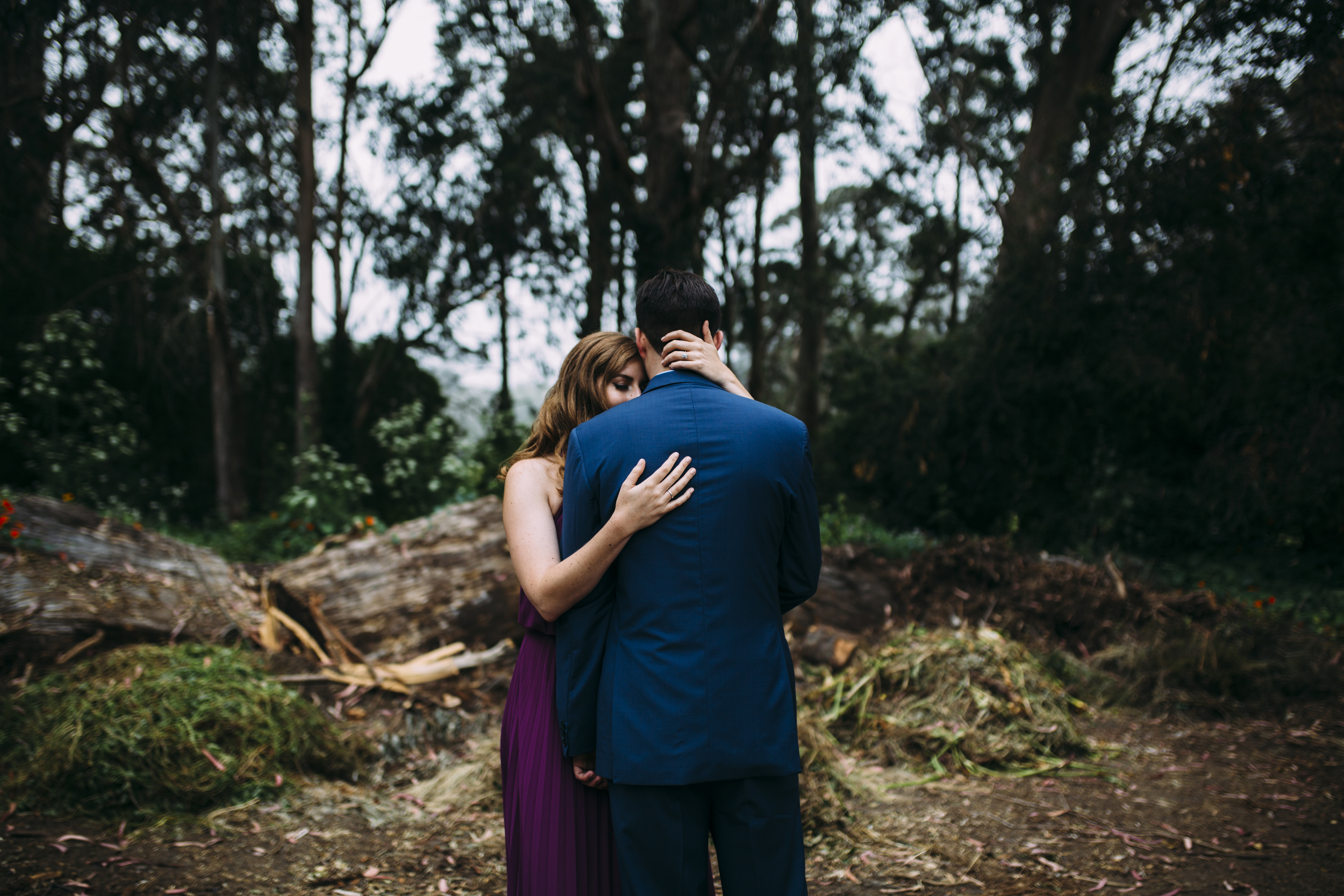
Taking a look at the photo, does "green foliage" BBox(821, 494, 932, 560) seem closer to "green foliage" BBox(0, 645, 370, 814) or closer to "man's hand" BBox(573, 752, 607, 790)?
"green foliage" BBox(0, 645, 370, 814)

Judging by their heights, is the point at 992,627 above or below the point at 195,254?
below

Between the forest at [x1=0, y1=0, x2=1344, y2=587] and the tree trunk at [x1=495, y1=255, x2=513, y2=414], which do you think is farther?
the tree trunk at [x1=495, y1=255, x2=513, y2=414]

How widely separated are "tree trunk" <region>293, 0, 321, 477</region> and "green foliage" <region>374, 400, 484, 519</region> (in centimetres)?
516

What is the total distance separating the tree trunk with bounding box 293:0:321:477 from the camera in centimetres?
1373

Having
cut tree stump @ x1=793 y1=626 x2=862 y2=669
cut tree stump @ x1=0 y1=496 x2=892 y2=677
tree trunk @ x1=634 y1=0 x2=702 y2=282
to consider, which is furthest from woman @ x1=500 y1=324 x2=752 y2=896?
tree trunk @ x1=634 y1=0 x2=702 y2=282

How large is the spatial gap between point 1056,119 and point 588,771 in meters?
13.0

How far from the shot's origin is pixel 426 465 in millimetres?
8695

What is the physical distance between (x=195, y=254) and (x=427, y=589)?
36.0 feet

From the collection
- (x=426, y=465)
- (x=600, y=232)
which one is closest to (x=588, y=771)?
(x=426, y=465)

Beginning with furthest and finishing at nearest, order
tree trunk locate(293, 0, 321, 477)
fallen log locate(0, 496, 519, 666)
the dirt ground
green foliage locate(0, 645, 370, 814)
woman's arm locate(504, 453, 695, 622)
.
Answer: tree trunk locate(293, 0, 321, 477) → fallen log locate(0, 496, 519, 666) → green foliage locate(0, 645, 370, 814) → the dirt ground → woman's arm locate(504, 453, 695, 622)

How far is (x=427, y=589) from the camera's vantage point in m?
5.41

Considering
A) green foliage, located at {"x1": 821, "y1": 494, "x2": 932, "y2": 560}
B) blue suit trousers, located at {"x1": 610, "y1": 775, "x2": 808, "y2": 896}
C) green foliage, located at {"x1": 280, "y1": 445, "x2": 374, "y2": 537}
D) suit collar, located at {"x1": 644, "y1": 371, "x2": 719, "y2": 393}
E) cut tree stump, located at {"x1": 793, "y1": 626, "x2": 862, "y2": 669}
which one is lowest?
cut tree stump, located at {"x1": 793, "y1": 626, "x2": 862, "y2": 669}

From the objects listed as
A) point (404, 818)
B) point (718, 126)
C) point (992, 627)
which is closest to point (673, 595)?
point (404, 818)

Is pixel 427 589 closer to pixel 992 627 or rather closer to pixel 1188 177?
pixel 992 627
